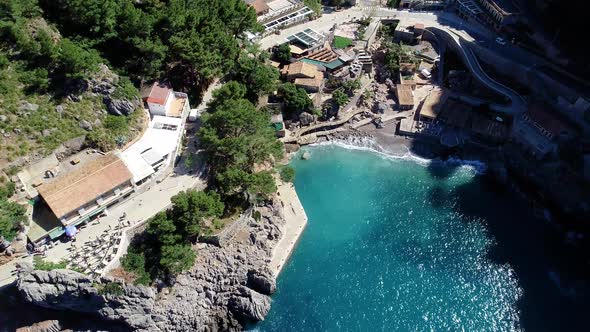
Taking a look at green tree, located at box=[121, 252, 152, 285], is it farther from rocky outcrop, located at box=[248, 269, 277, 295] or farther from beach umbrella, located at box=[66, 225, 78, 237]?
rocky outcrop, located at box=[248, 269, 277, 295]

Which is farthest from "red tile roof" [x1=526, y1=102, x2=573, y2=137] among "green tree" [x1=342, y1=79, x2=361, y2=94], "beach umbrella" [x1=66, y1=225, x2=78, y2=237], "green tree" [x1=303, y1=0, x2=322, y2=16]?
"beach umbrella" [x1=66, y1=225, x2=78, y2=237]

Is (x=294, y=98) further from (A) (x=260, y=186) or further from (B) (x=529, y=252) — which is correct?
(B) (x=529, y=252)

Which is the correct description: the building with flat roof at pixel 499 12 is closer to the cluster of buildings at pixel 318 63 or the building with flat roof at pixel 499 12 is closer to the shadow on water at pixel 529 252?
the cluster of buildings at pixel 318 63

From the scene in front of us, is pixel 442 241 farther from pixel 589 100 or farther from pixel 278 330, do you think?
pixel 589 100

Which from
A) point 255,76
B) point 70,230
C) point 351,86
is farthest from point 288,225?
point 351,86

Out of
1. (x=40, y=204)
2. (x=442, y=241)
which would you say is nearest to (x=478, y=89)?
(x=442, y=241)
